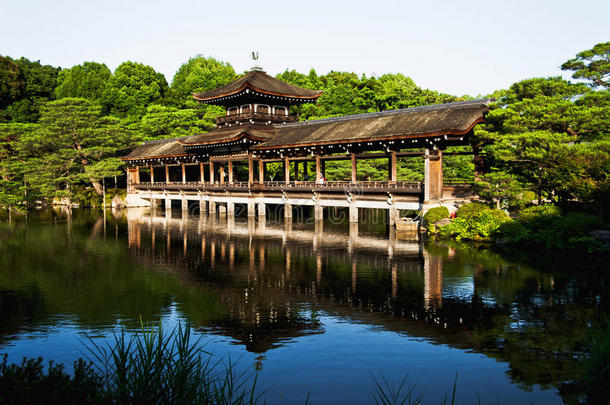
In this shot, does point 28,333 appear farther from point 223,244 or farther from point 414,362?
point 223,244

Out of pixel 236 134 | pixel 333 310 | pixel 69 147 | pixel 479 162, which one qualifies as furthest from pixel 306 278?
pixel 69 147

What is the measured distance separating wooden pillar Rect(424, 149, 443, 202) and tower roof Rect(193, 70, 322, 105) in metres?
18.3

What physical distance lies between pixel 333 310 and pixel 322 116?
49919 mm

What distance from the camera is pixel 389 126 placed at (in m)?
32.6

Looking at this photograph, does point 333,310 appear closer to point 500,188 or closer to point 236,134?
point 500,188

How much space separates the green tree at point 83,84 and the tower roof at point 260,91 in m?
47.0

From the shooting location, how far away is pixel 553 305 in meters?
14.3

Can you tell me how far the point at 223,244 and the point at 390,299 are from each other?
14.0 m

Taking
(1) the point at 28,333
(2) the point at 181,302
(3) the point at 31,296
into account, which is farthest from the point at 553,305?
(3) the point at 31,296

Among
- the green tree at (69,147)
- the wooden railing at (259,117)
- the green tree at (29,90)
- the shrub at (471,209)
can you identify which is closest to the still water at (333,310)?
the shrub at (471,209)

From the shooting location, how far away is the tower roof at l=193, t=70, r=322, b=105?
42562 millimetres

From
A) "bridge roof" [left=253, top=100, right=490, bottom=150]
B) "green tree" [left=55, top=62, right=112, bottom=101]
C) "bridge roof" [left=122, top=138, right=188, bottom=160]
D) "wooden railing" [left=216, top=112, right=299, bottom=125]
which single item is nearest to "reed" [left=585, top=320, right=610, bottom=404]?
"bridge roof" [left=253, top=100, right=490, bottom=150]

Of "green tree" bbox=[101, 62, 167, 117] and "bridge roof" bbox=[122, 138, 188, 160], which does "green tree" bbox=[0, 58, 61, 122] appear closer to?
"green tree" bbox=[101, 62, 167, 117]

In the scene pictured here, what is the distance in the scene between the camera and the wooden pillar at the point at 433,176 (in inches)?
1157
